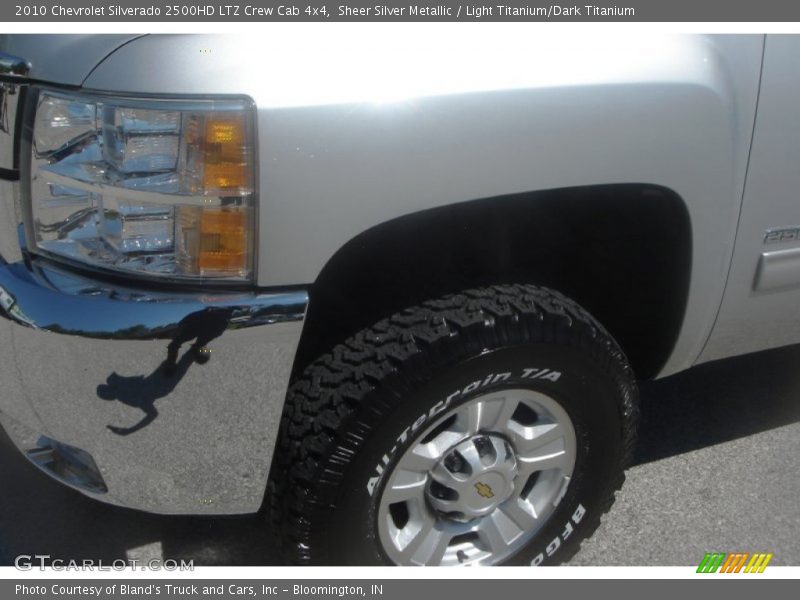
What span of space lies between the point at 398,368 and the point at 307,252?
351mm

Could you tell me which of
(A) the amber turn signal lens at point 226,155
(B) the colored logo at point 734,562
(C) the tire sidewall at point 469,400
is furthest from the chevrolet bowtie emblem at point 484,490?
(A) the amber turn signal lens at point 226,155

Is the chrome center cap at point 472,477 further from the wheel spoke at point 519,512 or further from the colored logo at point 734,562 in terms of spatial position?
the colored logo at point 734,562

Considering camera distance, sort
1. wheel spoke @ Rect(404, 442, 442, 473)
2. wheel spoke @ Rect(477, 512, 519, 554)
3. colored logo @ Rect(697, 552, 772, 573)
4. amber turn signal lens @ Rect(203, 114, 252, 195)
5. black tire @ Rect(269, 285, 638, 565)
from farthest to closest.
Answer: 1. colored logo @ Rect(697, 552, 772, 573)
2. wheel spoke @ Rect(477, 512, 519, 554)
3. wheel spoke @ Rect(404, 442, 442, 473)
4. black tire @ Rect(269, 285, 638, 565)
5. amber turn signal lens @ Rect(203, 114, 252, 195)

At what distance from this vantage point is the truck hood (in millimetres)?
1769

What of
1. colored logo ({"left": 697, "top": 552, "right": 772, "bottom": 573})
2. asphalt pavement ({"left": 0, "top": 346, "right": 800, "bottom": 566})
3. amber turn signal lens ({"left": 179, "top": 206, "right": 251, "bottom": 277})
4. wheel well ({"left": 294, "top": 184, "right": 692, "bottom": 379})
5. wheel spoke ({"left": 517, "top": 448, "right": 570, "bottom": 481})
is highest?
amber turn signal lens ({"left": 179, "top": 206, "right": 251, "bottom": 277})

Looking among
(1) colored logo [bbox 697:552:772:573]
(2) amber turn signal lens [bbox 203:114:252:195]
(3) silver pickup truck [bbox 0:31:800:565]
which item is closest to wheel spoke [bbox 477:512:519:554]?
(3) silver pickup truck [bbox 0:31:800:565]

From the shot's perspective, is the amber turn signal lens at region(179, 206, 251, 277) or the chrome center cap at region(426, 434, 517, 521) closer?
the amber turn signal lens at region(179, 206, 251, 277)

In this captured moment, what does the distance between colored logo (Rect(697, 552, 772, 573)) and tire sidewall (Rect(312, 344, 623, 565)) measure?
0.48m

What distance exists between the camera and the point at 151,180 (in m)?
1.72

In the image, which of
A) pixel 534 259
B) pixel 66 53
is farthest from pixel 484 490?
pixel 66 53

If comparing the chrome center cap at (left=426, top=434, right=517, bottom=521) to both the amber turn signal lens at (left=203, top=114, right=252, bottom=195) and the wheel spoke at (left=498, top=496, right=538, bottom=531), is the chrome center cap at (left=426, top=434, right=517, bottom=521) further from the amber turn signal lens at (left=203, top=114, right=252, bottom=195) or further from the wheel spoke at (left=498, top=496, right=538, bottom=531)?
the amber turn signal lens at (left=203, top=114, right=252, bottom=195)

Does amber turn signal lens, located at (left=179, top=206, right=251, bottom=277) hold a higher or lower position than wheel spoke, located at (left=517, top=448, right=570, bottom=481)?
higher

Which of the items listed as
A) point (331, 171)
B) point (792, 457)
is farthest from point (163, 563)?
point (792, 457)

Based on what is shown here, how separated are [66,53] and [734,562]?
7.61 ft
